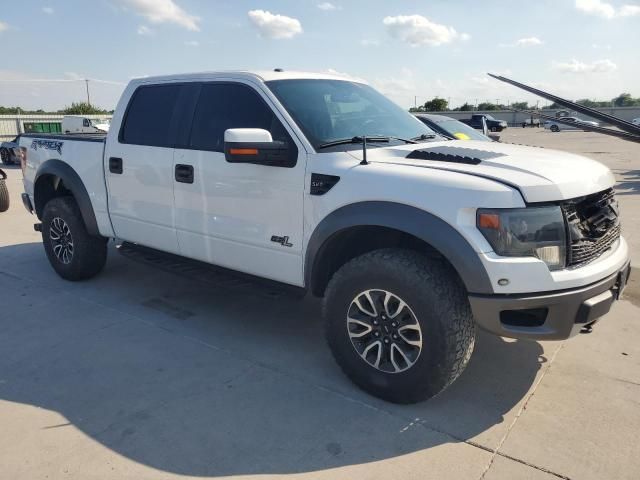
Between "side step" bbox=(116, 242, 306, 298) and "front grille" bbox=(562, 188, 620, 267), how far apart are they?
1676 millimetres

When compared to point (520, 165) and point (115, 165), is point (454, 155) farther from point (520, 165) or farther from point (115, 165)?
point (115, 165)

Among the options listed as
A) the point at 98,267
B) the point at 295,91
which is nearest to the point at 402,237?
the point at 295,91

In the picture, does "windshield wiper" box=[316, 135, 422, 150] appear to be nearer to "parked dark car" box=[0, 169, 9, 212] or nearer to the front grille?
the front grille

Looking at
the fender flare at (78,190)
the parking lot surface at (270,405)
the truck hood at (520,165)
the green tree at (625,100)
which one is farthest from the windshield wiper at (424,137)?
the green tree at (625,100)

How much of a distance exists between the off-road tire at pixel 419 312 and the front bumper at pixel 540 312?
156 mm

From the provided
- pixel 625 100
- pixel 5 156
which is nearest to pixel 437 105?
pixel 625 100

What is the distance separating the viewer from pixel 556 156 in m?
3.38

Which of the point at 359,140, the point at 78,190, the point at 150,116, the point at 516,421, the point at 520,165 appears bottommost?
the point at 516,421

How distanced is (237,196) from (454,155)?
1486 mm

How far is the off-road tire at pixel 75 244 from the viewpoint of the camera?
17.1 ft

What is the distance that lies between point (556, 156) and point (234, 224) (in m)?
2.18

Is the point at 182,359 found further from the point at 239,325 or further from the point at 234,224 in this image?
the point at 234,224

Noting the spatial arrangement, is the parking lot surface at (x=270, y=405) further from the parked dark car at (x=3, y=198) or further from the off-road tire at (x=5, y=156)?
the off-road tire at (x=5, y=156)

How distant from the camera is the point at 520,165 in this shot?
300 cm
